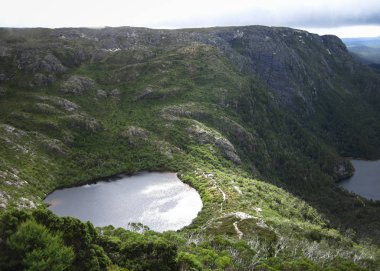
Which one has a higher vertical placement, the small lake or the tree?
the tree

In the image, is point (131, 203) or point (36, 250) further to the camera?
point (131, 203)

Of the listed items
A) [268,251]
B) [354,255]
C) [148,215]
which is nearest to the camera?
[268,251]

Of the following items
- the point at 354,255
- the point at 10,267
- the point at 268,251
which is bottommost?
the point at 354,255

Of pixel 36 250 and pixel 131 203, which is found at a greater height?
pixel 36 250

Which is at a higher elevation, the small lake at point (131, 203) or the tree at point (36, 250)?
the tree at point (36, 250)

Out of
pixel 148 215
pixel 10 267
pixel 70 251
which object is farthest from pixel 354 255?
pixel 10 267

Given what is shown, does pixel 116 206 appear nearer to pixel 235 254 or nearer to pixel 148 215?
pixel 148 215

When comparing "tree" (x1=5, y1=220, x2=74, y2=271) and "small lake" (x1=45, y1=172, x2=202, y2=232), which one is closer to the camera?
"tree" (x1=5, y1=220, x2=74, y2=271)

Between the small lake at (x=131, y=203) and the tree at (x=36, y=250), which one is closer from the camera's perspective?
the tree at (x=36, y=250)
